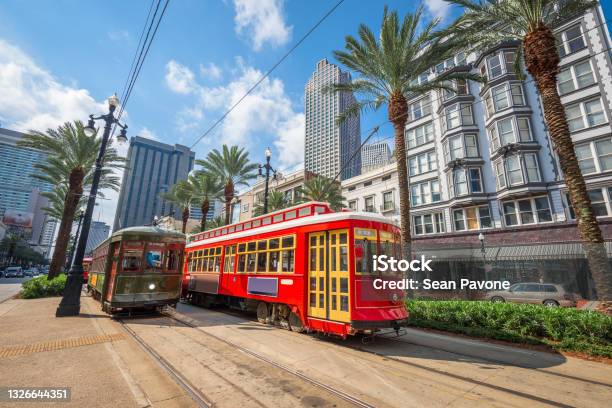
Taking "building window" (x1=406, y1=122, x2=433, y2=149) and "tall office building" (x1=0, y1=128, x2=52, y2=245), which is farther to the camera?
"tall office building" (x1=0, y1=128, x2=52, y2=245)

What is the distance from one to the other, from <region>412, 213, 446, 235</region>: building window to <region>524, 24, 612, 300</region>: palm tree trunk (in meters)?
17.6

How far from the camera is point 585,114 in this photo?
20.6 m

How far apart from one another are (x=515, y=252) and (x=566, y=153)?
1392 centimetres

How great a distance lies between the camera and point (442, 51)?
14281 mm

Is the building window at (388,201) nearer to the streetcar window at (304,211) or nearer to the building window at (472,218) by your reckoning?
the building window at (472,218)

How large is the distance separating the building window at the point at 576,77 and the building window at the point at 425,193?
1141cm

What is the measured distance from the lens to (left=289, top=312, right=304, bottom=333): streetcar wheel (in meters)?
8.64

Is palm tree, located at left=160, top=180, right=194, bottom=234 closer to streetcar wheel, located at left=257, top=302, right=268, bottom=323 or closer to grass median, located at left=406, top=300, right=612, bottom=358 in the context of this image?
streetcar wheel, located at left=257, top=302, right=268, bottom=323

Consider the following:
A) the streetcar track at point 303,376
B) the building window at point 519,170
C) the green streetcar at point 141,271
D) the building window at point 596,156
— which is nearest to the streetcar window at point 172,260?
the green streetcar at point 141,271

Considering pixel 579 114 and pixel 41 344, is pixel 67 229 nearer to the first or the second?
pixel 41 344

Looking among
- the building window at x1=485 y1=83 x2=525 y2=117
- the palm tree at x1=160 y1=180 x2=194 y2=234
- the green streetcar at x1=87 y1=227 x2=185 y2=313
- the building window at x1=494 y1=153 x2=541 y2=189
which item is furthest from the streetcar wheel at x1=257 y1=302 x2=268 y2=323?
the palm tree at x1=160 y1=180 x2=194 y2=234

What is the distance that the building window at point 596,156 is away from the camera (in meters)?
19.3

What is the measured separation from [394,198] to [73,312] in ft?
90.5

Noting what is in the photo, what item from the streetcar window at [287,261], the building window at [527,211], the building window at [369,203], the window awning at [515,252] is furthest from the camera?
the building window at [369,203]
